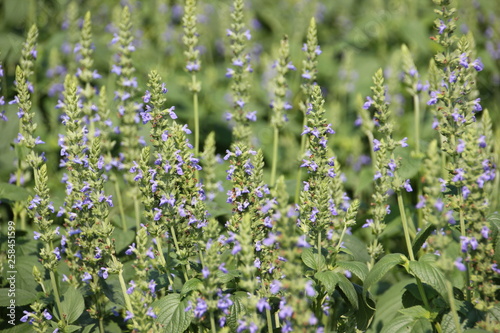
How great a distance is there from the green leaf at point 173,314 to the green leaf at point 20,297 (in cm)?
107

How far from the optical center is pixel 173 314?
12.8ft

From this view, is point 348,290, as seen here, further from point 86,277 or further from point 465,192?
point 86,277

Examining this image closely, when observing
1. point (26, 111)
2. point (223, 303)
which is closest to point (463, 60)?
point (223, 303)

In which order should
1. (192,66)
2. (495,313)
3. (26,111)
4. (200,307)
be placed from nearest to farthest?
(200,307), (495,313), (26,111), (192,66)

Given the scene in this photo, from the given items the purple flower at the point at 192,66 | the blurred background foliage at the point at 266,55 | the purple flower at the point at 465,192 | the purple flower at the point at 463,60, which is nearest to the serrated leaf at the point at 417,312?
the purple flower at the point at 465,192

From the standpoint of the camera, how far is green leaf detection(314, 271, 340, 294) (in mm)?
3725

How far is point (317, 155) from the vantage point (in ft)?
13.3

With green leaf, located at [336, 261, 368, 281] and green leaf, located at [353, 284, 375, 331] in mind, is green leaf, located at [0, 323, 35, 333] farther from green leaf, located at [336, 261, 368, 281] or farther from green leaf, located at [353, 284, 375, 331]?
green leaf, located at [353, 284, 375, 331]

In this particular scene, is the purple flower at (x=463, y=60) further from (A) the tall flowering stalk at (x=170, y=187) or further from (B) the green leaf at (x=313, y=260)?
(A) the tall flowering stalk at (x=170, y=187)

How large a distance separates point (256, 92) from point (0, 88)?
5.15 m

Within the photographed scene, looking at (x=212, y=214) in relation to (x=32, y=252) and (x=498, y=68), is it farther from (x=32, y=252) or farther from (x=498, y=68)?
(x=498, y=68)

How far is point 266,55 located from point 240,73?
16.2 ft

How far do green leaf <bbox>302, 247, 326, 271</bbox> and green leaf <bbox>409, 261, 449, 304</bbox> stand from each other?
645 mm

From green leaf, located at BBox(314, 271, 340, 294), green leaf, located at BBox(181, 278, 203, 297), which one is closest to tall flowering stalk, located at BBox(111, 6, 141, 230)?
green leaf, located at BBox(181, 278, 203, 297)
